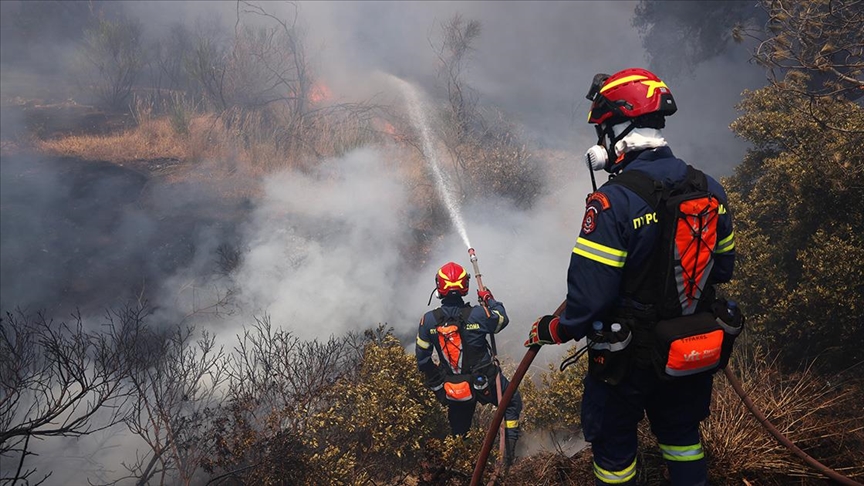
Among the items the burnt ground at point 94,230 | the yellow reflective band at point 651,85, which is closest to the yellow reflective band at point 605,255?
the yellow reflective band at point 651,85

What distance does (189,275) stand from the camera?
28.1 feet

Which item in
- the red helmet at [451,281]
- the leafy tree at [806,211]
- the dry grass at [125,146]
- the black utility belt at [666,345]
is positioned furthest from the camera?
the dry grass at [125,146]

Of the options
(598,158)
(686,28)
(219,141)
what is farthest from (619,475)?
(686,28)

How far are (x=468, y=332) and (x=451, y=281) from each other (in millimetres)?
498

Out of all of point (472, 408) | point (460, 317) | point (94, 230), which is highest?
point (94, 230)

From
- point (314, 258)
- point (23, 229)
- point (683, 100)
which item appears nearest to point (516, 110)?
point (683, 100)

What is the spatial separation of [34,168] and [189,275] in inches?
195

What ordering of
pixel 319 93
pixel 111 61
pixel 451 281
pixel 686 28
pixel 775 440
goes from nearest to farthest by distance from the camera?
pixel 775 440 → pixel 451 281 → pixel 111 61 → pixel 686 28 → pixel 319 93

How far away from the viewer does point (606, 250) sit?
6.93 feet

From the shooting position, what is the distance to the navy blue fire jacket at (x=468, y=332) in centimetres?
465

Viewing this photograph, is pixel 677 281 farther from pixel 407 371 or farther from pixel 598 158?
pixel 407 371

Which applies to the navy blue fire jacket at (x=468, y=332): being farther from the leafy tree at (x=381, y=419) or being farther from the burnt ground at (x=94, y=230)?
the burnt ground at (x=94, y=230)

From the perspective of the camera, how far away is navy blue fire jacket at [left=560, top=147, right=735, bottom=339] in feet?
6.93

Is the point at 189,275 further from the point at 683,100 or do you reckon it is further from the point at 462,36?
the point at 683,100
